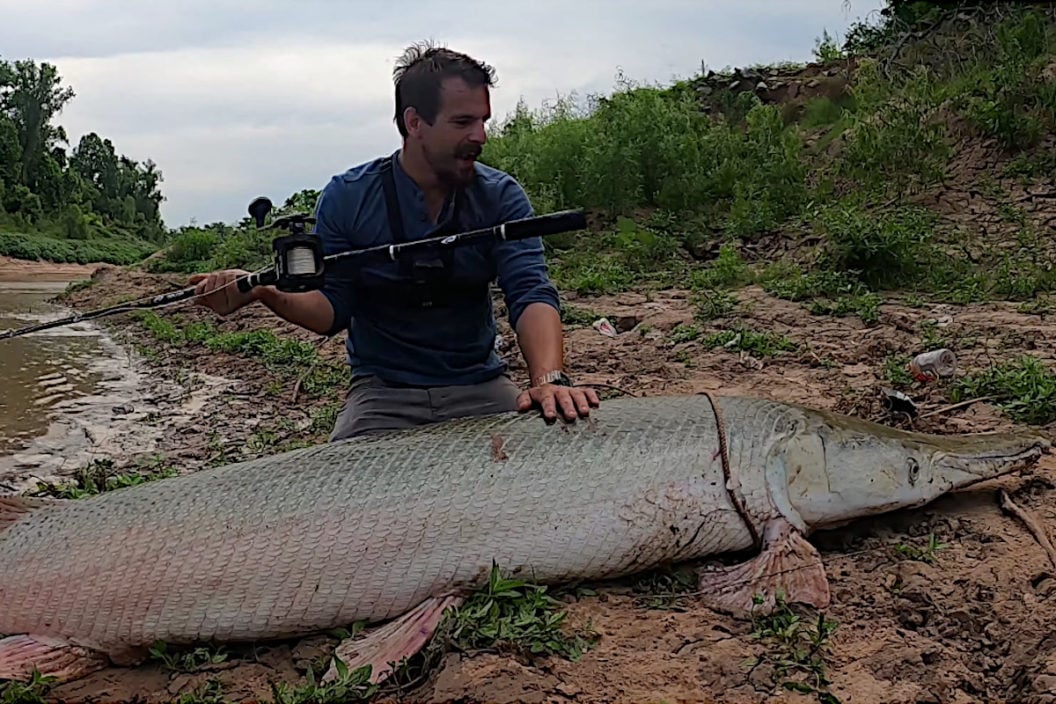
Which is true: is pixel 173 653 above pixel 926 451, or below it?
below

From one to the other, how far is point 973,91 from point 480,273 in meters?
9.71

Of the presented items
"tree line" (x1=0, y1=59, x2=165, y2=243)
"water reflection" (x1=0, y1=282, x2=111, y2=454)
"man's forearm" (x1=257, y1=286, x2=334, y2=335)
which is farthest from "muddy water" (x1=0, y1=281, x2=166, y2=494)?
"tree line" (x1=0, y1=59, x2=165, y2=243)

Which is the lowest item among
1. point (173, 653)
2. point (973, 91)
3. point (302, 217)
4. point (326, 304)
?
point (173, 653)

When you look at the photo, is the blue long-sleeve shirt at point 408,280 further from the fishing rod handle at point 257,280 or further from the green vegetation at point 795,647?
the green vegetation at point 795,647

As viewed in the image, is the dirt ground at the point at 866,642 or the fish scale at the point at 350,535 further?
the fish scale at the point at 350,535

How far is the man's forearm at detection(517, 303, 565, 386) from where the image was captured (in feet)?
11.1

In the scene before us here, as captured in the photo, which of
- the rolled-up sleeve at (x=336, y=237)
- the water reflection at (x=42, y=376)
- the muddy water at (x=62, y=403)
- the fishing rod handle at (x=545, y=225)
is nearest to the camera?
the fishing rod handle at (x=545, y=225)

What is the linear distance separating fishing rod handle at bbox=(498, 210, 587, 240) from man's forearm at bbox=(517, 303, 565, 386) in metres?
0.33

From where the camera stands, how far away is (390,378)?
12.9 feet

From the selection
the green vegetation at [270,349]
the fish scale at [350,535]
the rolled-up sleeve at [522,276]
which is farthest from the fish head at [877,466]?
the green vegetation at [270,349]

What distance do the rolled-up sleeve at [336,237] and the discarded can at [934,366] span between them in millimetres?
2823

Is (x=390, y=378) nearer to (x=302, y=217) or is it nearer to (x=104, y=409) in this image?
(x=302, y=217)

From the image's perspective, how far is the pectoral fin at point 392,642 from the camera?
2484mm

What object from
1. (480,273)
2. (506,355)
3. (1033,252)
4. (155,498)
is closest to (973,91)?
(1033,252)
